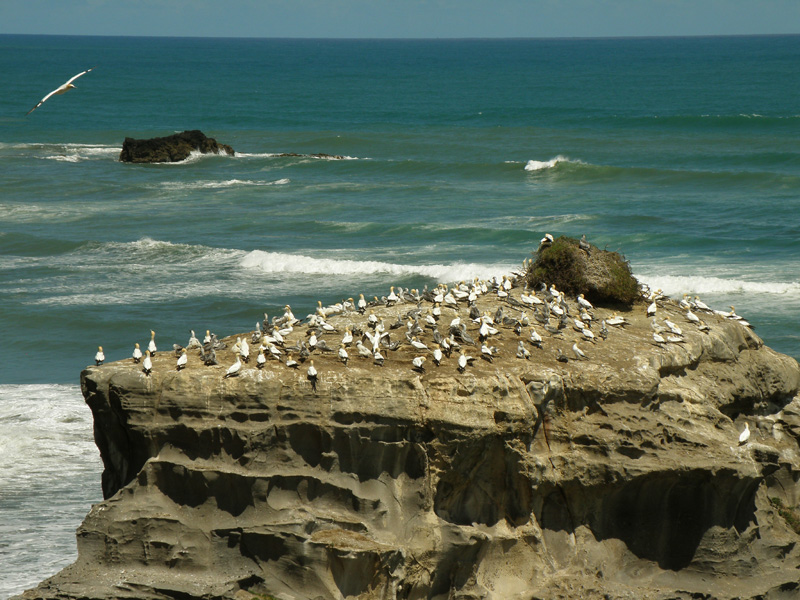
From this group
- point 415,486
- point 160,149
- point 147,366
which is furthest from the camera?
point 160,149

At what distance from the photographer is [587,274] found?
16469 mm

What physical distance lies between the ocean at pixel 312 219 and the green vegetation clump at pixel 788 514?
10.2m

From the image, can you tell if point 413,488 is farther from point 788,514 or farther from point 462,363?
point 788,514

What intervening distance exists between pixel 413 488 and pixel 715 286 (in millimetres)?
21106

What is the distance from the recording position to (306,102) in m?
104

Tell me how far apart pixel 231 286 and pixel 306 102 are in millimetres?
74921

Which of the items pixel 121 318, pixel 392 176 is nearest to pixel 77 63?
pixel 392 176

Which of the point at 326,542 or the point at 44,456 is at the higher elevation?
the point at 326,542

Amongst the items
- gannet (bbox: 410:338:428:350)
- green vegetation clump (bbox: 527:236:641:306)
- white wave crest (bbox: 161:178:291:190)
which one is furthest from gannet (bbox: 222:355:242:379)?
white wave crest (bbox: 161:178:291:190)

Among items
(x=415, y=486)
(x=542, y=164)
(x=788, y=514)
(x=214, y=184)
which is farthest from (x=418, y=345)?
(x=542, y=164)

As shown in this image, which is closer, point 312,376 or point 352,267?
point 312,376

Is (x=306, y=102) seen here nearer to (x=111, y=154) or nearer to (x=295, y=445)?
(x=111, y=154)

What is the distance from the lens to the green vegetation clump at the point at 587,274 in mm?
16484

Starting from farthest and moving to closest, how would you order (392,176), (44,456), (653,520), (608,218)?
(392,176)
(608,218)
(44,456)
(653,520)
